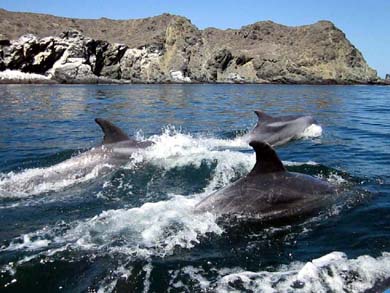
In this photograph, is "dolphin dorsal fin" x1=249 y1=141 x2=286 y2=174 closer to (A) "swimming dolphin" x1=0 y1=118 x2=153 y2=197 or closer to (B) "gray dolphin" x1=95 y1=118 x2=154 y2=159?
(A) "swimming dolphin" x1=0 y1=118 x2=153 y2=197

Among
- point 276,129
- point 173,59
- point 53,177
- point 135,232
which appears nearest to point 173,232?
point 135,232

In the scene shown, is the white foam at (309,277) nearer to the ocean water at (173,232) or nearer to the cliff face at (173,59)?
the ocean water at (173,232)

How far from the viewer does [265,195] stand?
331 inches

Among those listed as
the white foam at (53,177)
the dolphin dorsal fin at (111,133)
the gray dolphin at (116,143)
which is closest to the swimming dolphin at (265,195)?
the white foam at (53,177)

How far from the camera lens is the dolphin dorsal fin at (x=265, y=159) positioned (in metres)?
8.22

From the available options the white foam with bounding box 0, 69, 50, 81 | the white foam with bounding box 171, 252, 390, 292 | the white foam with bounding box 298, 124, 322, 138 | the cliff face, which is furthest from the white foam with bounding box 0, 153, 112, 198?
the cliff face

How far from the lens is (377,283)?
20.3 ft

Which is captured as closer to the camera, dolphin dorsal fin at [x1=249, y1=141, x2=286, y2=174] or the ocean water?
the ocean water

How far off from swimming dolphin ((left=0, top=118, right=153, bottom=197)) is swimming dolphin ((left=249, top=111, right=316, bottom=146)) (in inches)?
206

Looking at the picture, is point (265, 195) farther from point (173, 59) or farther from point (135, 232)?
point (173, 59)

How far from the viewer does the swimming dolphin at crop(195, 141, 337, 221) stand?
327 inches

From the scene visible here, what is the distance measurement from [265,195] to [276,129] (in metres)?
10.3

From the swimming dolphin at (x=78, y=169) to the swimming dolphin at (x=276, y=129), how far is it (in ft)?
17.1

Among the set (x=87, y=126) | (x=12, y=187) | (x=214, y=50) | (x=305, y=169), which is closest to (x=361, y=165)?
(x=305, y=169)
